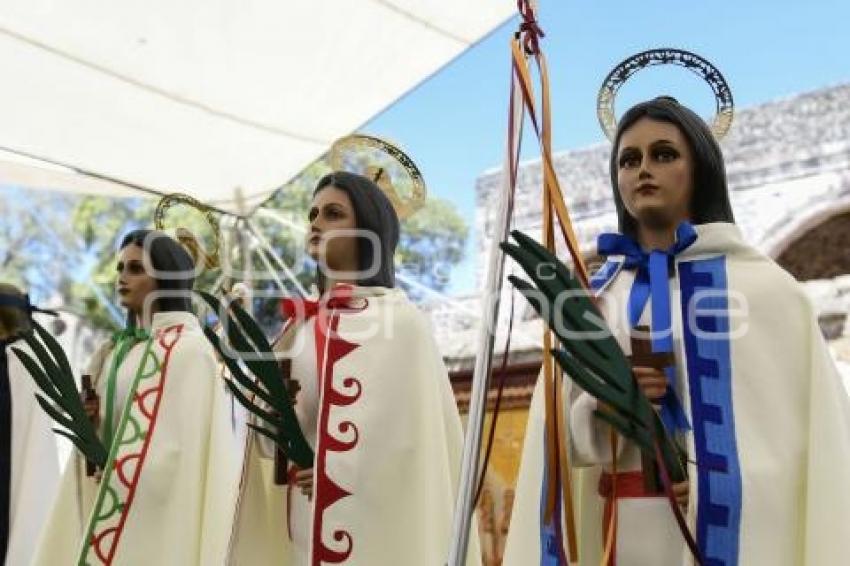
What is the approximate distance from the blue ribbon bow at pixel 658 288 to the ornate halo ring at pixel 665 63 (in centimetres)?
32

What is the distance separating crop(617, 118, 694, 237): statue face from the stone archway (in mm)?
10091

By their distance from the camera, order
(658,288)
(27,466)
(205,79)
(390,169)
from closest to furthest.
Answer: (658,288)
(390,169)
(27,466)
(205,79)

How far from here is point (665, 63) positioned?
251 cm

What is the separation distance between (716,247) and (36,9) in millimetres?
3679

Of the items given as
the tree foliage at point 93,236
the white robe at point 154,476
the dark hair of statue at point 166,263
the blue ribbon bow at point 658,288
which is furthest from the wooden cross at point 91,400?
the tree foliage at point 93,236

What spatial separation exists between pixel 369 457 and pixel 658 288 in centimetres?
96

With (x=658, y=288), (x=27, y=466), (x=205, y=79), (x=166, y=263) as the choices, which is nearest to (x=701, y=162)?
(x=658, y=288)

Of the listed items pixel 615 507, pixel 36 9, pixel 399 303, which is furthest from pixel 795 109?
pixel 615 507

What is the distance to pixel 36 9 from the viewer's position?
188 inches

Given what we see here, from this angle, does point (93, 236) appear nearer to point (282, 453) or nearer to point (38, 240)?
point (38, 240)

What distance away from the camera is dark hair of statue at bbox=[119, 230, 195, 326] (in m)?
3.75

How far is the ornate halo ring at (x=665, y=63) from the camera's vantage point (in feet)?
8.19

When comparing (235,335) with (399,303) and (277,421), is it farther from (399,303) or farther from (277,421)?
(399,303)

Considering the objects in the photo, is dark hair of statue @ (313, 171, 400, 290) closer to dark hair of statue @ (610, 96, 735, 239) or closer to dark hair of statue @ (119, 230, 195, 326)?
dark hair of statue @ (119, 230, 195, 326)
